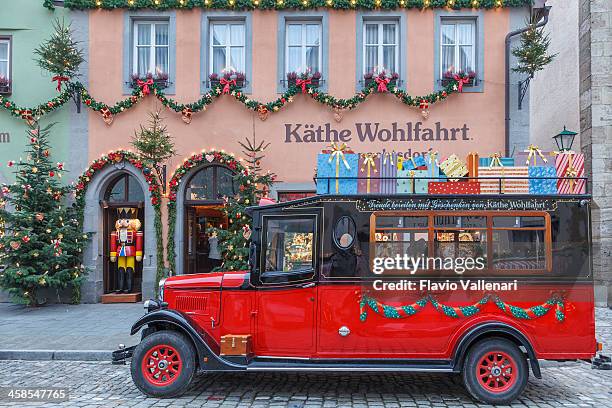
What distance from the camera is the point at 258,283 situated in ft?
20.8

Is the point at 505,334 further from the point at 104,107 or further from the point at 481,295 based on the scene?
the point at 104,107

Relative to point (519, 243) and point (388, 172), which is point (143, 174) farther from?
point (519, 243)

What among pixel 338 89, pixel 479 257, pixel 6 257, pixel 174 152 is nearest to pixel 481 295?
pixel 479 257

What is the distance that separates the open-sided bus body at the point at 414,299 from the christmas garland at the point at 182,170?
22.2 ft

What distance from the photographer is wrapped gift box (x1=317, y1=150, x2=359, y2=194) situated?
638 centimetres

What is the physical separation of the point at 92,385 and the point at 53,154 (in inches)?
334

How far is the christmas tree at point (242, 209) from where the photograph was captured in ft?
38.1

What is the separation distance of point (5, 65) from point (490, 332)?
44.5 ft

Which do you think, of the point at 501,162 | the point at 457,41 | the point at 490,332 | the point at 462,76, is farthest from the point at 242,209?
the point at 490,332

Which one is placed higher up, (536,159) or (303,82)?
(303,82)

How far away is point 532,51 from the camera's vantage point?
1205cm

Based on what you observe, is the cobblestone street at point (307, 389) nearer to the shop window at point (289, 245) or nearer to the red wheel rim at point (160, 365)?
the red wheel rim at point (160, 365)

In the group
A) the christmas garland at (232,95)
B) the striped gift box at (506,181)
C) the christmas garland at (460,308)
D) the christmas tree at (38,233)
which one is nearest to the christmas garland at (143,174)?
the christmas tree at (38,233)

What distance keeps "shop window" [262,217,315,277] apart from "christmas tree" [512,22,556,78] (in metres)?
8.60
